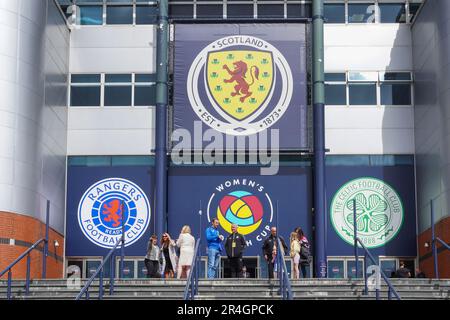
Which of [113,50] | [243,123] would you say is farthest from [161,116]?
[113,50]

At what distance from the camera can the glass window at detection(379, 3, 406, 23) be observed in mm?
32469

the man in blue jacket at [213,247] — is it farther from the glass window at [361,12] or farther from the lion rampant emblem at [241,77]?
the glass window at [361,12]

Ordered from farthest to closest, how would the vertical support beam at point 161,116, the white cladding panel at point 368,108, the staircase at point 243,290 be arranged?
the white cladding panel at point 368,108 < the vertical support beam at point 161,116 < the staircase at point 243,290

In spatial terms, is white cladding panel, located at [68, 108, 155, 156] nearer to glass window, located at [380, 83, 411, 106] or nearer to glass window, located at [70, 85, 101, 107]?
glass window, located at [70, 85, 101, 107]

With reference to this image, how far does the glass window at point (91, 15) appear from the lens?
107 ft

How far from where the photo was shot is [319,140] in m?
30.8

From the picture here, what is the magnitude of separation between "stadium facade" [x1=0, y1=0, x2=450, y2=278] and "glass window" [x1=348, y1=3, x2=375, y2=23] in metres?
0.05

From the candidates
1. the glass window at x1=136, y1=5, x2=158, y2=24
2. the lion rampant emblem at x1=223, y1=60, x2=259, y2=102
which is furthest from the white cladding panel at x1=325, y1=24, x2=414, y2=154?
the glass window at x1=136, y1=5, x2=158, y2=24

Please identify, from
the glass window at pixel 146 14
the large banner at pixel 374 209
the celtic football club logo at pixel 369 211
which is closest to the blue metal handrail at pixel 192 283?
the large banner at pixel 374 209

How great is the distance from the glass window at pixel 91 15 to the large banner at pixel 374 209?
9065 millimetres

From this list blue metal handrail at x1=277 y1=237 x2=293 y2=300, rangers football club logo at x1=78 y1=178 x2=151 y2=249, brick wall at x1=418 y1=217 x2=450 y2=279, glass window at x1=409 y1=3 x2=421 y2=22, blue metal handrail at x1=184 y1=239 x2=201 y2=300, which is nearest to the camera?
blue metal handrail at x1=184 y1=239 x2=201 y2=300

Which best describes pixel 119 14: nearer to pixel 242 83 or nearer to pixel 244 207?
pixel 242 83
